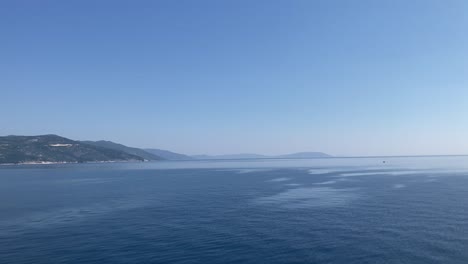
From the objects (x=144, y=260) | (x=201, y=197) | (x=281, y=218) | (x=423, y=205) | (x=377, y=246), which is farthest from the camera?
(x=201, y=197)

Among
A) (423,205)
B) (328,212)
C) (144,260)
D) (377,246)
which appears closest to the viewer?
(144,260)

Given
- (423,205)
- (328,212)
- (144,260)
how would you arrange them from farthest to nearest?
(423,205) → (328,212) → (144,260)

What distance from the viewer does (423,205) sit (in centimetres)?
9081

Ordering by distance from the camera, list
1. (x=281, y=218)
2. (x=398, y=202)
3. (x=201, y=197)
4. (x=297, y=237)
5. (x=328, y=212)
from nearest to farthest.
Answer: (x=297, y=237), (x=281, y=218), (x=328, y=212), (x=398, y=202), (x=201, y=197)

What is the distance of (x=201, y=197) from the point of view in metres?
115

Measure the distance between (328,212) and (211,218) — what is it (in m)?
29.2

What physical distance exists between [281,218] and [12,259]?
51.4 m

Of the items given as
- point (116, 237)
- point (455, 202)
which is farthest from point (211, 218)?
point (455, 202)

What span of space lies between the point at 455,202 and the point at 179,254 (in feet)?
264

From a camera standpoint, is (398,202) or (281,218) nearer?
(281,218)

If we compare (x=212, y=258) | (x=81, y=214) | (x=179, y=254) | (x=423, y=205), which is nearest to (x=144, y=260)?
(x=179, y=254)

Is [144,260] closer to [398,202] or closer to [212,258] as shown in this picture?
[212,258]

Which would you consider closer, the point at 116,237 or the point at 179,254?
the point at 179,254

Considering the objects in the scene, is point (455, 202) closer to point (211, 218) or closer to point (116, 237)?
point (211, 218)
